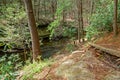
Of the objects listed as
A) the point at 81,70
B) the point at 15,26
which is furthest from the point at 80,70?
the point at 15,26

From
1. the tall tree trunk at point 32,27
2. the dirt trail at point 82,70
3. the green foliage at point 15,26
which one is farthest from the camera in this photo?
the green foliage at point 15,26

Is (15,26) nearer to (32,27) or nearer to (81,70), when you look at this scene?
(32,27)

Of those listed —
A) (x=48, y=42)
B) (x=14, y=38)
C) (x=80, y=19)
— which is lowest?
(x=48, y=42)

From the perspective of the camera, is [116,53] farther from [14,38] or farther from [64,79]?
[14,38]

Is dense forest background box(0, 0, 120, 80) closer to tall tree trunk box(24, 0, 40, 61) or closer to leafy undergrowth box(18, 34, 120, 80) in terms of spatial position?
tall tree trunk box(24, 0, 40, 61)

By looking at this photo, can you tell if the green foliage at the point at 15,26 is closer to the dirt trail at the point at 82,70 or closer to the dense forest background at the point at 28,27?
the dense forest background at the point at 28,27

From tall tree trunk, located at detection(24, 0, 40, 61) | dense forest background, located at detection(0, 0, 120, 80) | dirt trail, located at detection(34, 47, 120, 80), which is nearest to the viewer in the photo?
dirt trail, located at detection(34, 47, 120, 80)

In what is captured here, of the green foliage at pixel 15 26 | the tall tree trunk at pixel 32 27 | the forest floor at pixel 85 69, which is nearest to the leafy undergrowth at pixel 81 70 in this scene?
the forest floor at pixel 85 69

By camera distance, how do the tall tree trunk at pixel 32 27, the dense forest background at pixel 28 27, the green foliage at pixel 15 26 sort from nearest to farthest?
the dense forest background at pixel 28 27
the tall tree trunk at pixel 32 27
the green foliage at pixel 15 26

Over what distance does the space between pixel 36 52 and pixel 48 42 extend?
38.1ft

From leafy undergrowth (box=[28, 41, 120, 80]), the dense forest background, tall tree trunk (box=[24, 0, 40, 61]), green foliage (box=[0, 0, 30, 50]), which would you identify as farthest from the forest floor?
green foliage (box=[0, 0, 30, 50])

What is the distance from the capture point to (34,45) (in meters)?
6.57

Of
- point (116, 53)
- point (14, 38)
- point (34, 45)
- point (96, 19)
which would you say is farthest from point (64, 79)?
point (14, 38)

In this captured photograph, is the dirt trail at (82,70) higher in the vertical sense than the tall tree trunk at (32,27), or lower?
lower
